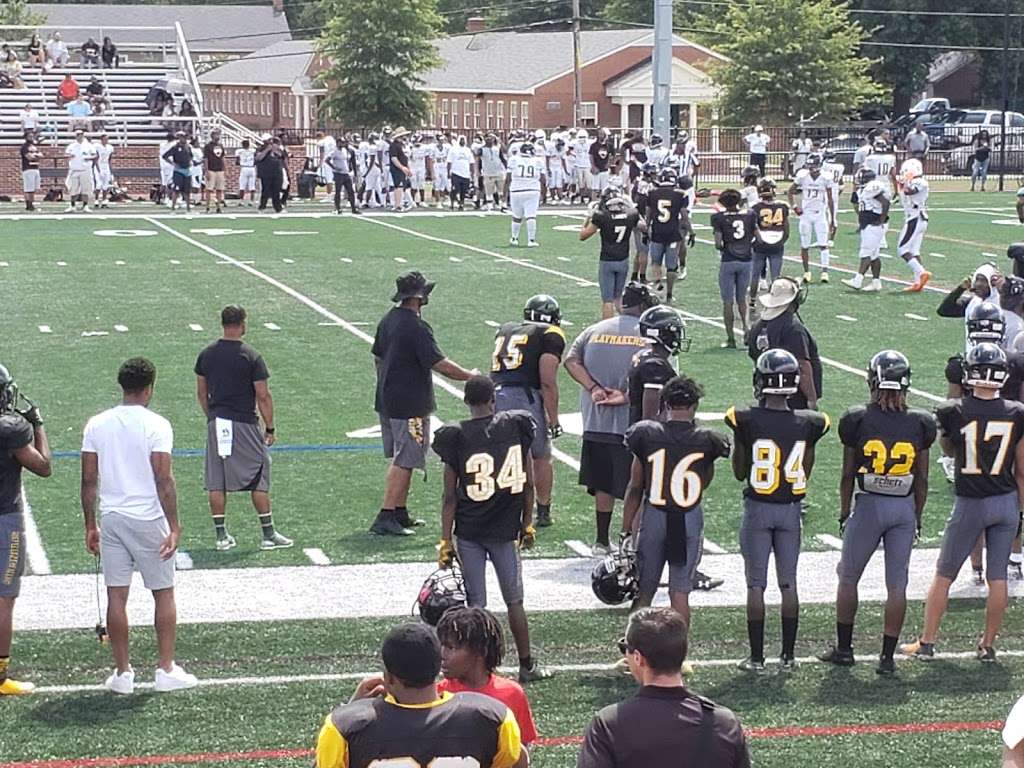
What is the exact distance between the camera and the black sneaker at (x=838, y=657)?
344 inches

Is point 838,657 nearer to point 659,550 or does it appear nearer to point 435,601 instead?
point 659,550

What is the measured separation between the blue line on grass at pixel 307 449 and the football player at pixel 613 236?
5.23m

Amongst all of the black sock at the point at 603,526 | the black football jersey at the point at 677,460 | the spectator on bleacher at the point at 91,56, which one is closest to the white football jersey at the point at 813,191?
the black sock at the point at 603,526

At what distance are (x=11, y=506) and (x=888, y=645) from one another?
4.18m

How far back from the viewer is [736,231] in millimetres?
18234

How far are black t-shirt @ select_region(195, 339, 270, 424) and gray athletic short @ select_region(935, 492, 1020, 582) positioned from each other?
4430 mm

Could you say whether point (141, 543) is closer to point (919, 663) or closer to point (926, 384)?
point (919, 663)

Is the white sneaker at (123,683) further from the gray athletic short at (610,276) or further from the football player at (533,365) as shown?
the gray athletic short at (610,276)

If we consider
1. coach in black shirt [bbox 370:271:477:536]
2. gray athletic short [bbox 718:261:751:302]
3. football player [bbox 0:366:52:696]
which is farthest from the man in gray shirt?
gray athletic short [bbox 718:261:751:302]

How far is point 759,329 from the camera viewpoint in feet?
39.2

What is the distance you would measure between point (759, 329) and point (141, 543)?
16.6 ft

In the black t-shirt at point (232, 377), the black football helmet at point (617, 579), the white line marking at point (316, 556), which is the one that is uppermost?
the black t-shirt at point (232, 377)

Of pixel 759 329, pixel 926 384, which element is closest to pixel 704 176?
pixel 926 384

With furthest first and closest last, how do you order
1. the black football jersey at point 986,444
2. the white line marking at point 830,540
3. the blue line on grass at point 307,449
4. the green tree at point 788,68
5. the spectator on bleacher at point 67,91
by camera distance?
1. the green tree at point 788,68
2. the spectator on bleacher at point 67,91
3. the blue line on grass at point 307,449
4. the white line marking at point 830,540
5. the black football jersey at point 986,444
